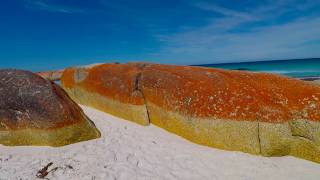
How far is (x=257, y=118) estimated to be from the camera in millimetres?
4910

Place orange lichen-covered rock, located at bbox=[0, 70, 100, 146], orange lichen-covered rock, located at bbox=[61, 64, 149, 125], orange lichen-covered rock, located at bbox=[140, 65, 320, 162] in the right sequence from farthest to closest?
orange lichen-covered rock, located at bbox=[61, 64, 149, 125] < orange lichen-covered rock, located at bbox=[0, 70, 100, 146] < orange lichen-covered rock, located at bbox=[140, 65, 320, 162]

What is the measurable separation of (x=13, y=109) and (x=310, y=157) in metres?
5.06

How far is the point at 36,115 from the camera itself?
17.1 ft

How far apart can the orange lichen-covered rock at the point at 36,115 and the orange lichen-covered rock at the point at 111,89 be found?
105 centimetres

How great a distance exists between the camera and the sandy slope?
415 centimetres

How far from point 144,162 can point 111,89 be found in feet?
9.05

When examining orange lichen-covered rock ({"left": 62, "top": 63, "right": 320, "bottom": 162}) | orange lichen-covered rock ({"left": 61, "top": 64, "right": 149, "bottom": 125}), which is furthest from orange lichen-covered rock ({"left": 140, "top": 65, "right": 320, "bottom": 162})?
orange lichen-covered rock ({"left": 61, "top": 64, "right": 149, "bottom": 125})

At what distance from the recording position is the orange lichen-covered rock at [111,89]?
20.9 ft

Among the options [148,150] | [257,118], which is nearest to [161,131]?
[148,150]

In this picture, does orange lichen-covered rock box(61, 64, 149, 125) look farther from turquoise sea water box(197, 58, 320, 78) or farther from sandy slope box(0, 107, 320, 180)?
turquoise sea water box(197, 58, 320, 78)

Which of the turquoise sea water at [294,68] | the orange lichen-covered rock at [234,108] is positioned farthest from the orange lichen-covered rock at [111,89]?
the turquoise sea water at [294,68]

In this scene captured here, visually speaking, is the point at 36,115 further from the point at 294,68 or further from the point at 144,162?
the point at 294,68

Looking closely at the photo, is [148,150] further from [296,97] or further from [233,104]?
[296,97]

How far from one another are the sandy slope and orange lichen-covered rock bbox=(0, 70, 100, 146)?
0.62 ft
